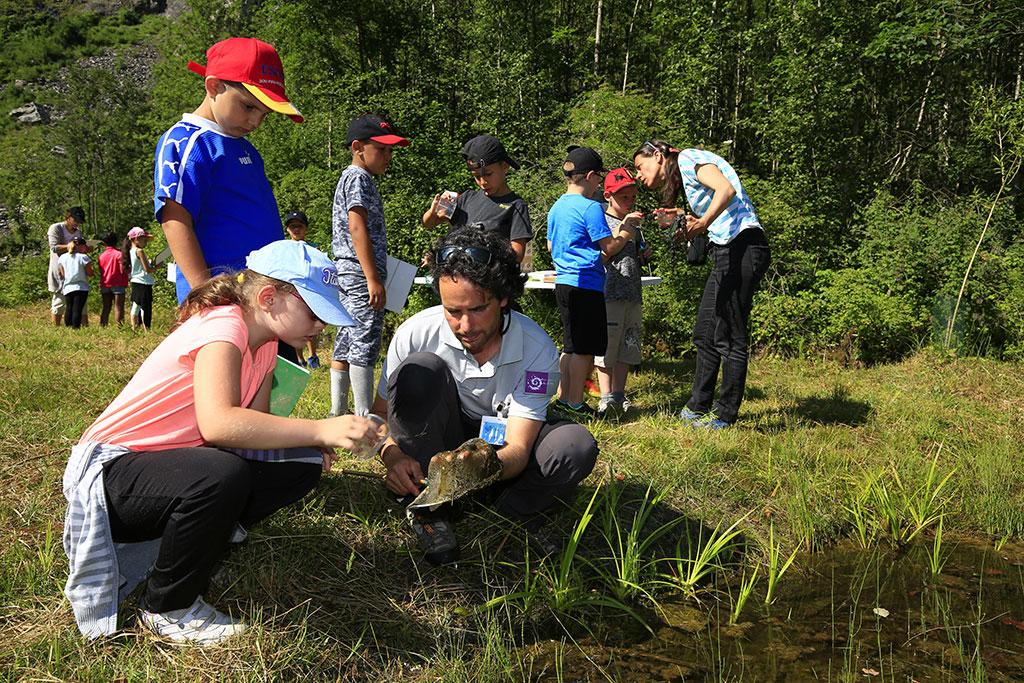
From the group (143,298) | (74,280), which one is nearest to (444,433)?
(143,298)

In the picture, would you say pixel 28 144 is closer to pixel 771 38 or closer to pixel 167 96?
pixel 167 96

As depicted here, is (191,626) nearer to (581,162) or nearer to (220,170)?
(220,170)

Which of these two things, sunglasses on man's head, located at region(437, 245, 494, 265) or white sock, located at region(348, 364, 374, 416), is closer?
sunglasses on man's head, located at region(437, 245, 494, 265)

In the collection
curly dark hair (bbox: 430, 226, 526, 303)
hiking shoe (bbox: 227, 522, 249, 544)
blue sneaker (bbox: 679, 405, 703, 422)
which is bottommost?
blue sneaker (bbox: 679, 405, 703, 422)

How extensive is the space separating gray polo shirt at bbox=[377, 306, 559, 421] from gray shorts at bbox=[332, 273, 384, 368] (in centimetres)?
130

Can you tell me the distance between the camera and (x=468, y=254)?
260cm

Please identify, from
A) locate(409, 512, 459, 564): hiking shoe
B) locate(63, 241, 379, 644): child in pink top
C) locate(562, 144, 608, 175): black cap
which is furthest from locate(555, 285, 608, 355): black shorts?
Result: locate(63, 241, 379, 644): child in pink top

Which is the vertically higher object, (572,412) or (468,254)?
(468,254)

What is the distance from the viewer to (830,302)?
8828mm

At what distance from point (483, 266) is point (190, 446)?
1.05 m

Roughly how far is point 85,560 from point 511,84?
14007 mm

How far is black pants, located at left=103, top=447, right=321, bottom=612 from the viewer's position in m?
2.09

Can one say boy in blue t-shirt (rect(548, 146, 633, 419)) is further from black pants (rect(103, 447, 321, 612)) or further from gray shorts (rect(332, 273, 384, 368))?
black pants (rect(103, 447, 321, 612))

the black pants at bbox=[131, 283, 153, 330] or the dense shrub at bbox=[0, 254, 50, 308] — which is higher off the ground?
the black pants at bbox=[131, 283, 153, 330]
